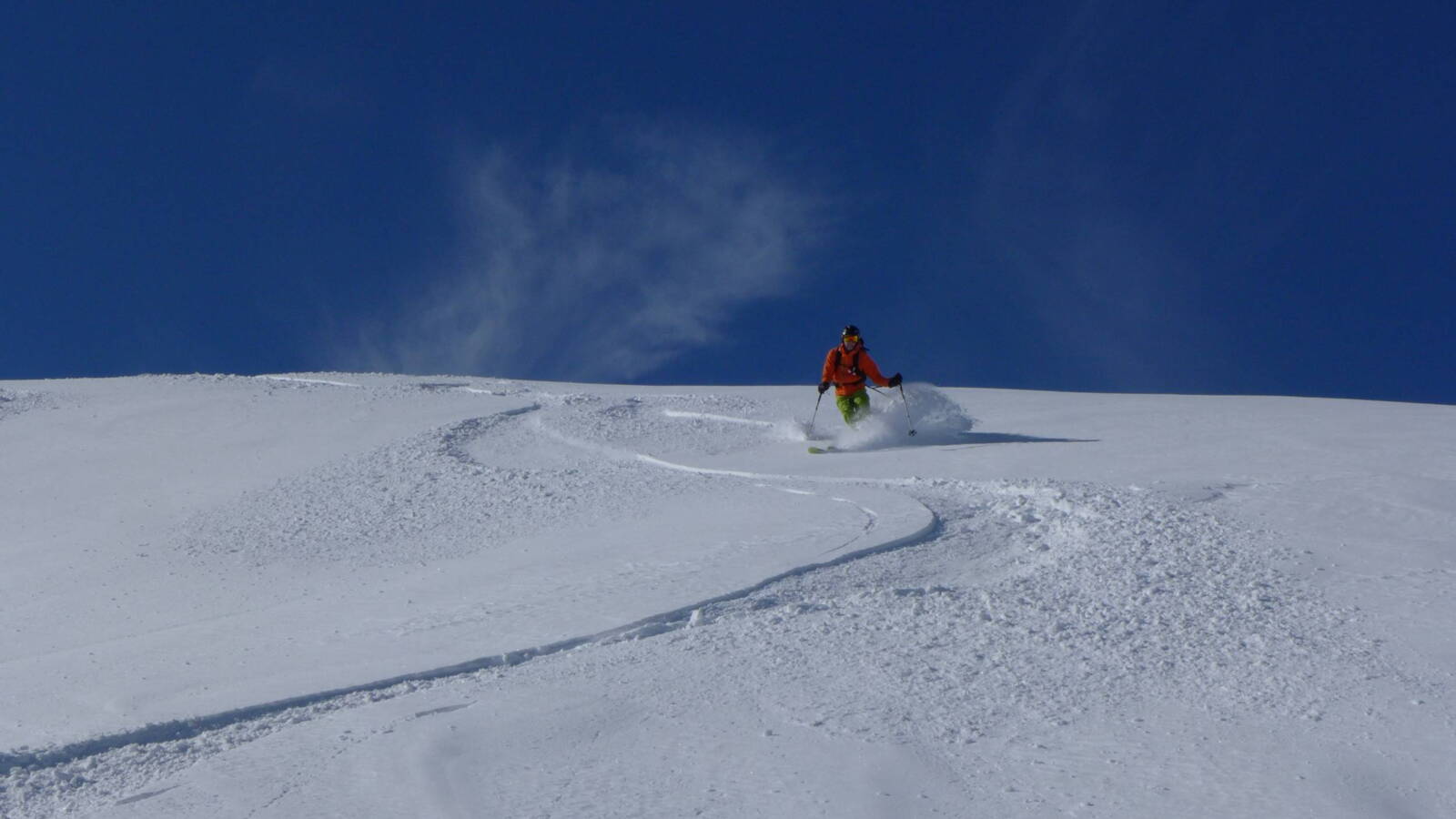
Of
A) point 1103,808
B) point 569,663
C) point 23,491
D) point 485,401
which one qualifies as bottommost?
point 1103,808

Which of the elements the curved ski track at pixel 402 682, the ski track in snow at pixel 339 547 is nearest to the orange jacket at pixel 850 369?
the ski track in snow at pixel 339 547

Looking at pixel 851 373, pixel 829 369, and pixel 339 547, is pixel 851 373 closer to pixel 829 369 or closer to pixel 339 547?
pixel 829 369

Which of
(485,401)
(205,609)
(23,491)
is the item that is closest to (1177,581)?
(205,609)

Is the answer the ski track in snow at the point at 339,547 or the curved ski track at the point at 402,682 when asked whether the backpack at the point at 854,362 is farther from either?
the curved ski track at the point at 402,682

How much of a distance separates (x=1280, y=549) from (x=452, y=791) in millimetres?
4912

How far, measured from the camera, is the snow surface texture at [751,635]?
392 centimetres

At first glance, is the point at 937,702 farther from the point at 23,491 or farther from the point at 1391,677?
the point at 23,491

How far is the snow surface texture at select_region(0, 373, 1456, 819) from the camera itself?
3.92m

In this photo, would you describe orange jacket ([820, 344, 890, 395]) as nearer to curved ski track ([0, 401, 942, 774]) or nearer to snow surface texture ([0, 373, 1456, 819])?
snow surface texture ([0, 373, 1456, 819])

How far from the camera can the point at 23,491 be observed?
11.3 m

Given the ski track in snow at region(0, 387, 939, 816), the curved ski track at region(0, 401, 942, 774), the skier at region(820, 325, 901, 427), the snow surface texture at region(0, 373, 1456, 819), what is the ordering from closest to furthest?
the snow surface texture at region(0, 373, 1456, 819) → the ski track in snow at region(0, 387, 939, 816) → the curved ski track at region(0, 401, 942, 774) → the skier at region(820, 325, 901, 427)

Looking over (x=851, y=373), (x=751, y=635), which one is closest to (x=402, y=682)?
(x=751, y=635)

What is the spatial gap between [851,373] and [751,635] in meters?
7.95

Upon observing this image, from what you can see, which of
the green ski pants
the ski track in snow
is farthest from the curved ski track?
the green ski pants
